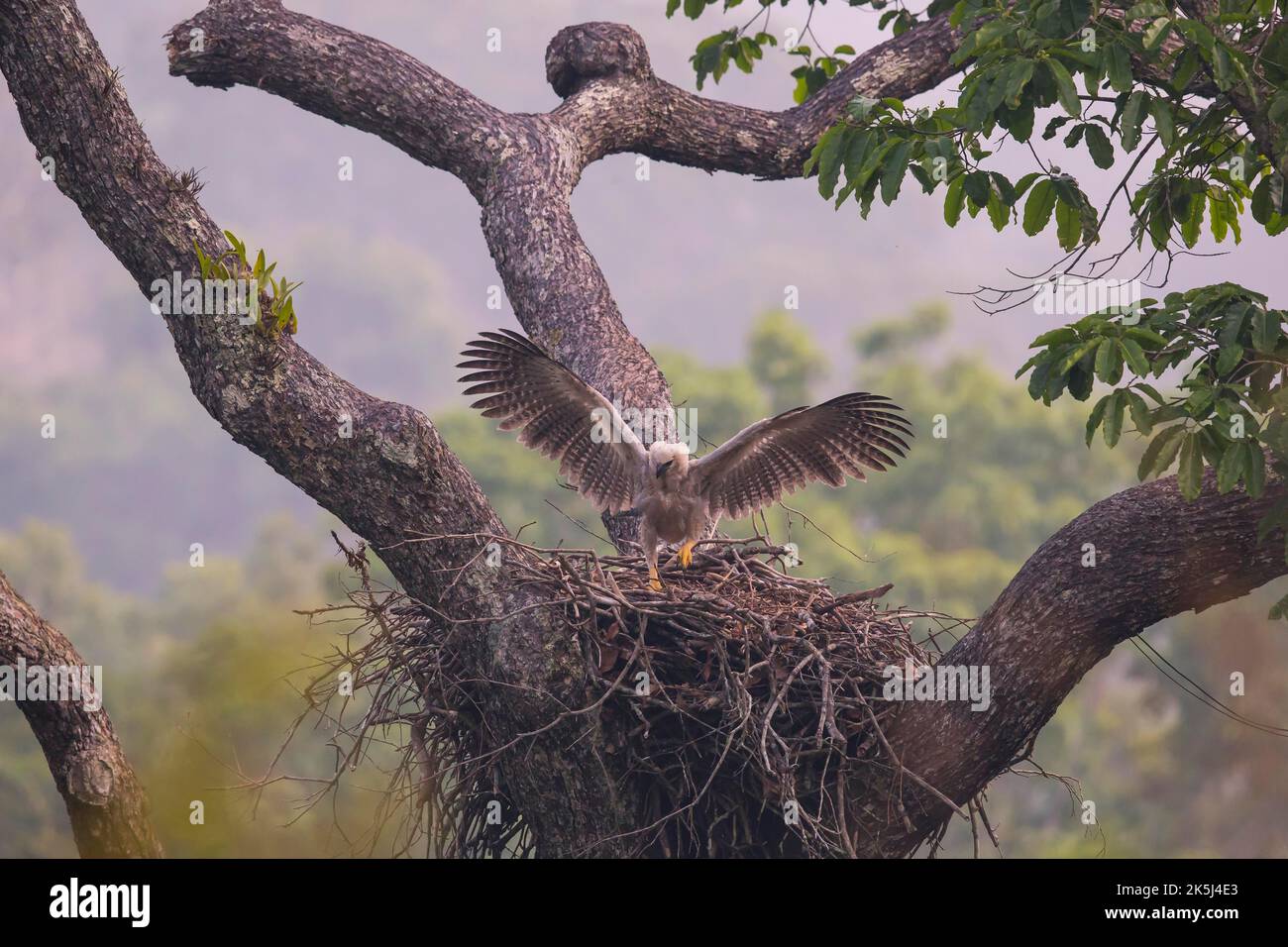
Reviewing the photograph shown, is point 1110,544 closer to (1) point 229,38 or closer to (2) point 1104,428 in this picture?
(2) point 1104,428

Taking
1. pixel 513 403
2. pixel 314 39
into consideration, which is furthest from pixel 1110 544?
pixel 314 39

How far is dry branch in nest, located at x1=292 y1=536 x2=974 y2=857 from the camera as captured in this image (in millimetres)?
5309

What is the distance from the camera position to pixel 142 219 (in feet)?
16.4

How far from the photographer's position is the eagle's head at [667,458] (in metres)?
6.31

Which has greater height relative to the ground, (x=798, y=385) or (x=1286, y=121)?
(x=798, y=385)

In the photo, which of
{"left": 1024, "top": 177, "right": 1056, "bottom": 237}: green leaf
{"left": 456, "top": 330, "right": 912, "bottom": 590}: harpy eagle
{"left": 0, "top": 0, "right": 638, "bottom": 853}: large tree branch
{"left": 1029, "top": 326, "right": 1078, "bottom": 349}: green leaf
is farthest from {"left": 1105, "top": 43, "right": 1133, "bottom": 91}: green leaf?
{"left": 0, "top": 0, "right": 638, "bottom": 853}: large tree branch

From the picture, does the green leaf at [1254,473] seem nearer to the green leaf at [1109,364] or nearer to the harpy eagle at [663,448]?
the green leaf at [1109,364]

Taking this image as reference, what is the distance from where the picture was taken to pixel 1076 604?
16.2 feet

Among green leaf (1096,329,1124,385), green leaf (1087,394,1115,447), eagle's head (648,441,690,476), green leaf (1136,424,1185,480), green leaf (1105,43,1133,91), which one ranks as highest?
green leaf (1105,43,1133,91)

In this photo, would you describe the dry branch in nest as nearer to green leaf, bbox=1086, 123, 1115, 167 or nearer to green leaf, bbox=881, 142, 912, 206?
green leaf, bbox=881, 142, 912, 206

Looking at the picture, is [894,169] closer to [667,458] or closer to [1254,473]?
[1254,473]

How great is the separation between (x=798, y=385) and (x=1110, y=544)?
41.5m

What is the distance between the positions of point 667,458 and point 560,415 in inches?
22.4

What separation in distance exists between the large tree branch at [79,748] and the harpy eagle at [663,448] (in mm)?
1988
